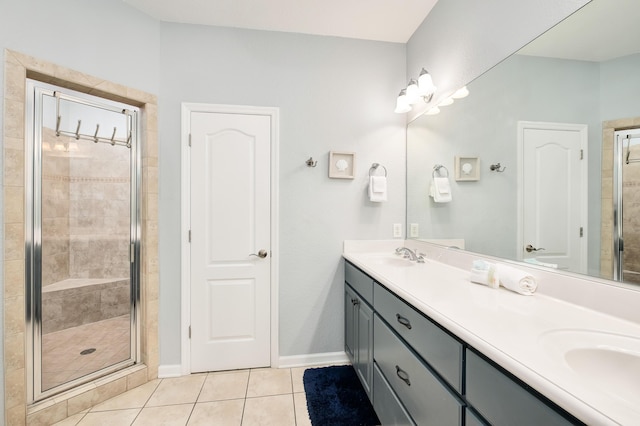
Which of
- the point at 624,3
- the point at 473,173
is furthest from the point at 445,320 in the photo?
the point at 624,3

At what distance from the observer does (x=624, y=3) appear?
898 millimetres

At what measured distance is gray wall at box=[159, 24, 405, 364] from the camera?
2066 mm

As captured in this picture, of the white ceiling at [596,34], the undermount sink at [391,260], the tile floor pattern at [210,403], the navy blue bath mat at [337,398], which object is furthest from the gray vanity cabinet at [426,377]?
the white ceiling at [596,34]

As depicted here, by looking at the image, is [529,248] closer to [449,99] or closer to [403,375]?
[403,375]

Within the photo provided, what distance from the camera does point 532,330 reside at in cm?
81

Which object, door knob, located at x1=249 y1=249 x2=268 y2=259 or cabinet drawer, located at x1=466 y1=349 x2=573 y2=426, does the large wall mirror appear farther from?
door knob, located at x1=249 y1=249 x2=268 y2=259

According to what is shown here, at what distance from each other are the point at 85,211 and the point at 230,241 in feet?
3.24

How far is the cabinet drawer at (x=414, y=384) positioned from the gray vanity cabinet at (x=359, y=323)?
5.3 inches

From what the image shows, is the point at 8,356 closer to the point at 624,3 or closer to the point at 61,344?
the point at 61,344

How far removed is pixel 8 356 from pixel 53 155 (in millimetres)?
1152

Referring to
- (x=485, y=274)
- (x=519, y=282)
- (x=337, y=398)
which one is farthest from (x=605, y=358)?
(x=337, y=398)

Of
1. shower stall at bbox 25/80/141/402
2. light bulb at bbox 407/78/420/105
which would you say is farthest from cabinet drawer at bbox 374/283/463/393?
shower stall at bbox 25/80/141/402

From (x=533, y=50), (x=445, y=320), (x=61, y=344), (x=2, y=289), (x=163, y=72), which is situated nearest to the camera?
(x=445, y=320)

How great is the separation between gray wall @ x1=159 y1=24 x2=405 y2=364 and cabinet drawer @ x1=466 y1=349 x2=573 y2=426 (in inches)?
60.1
